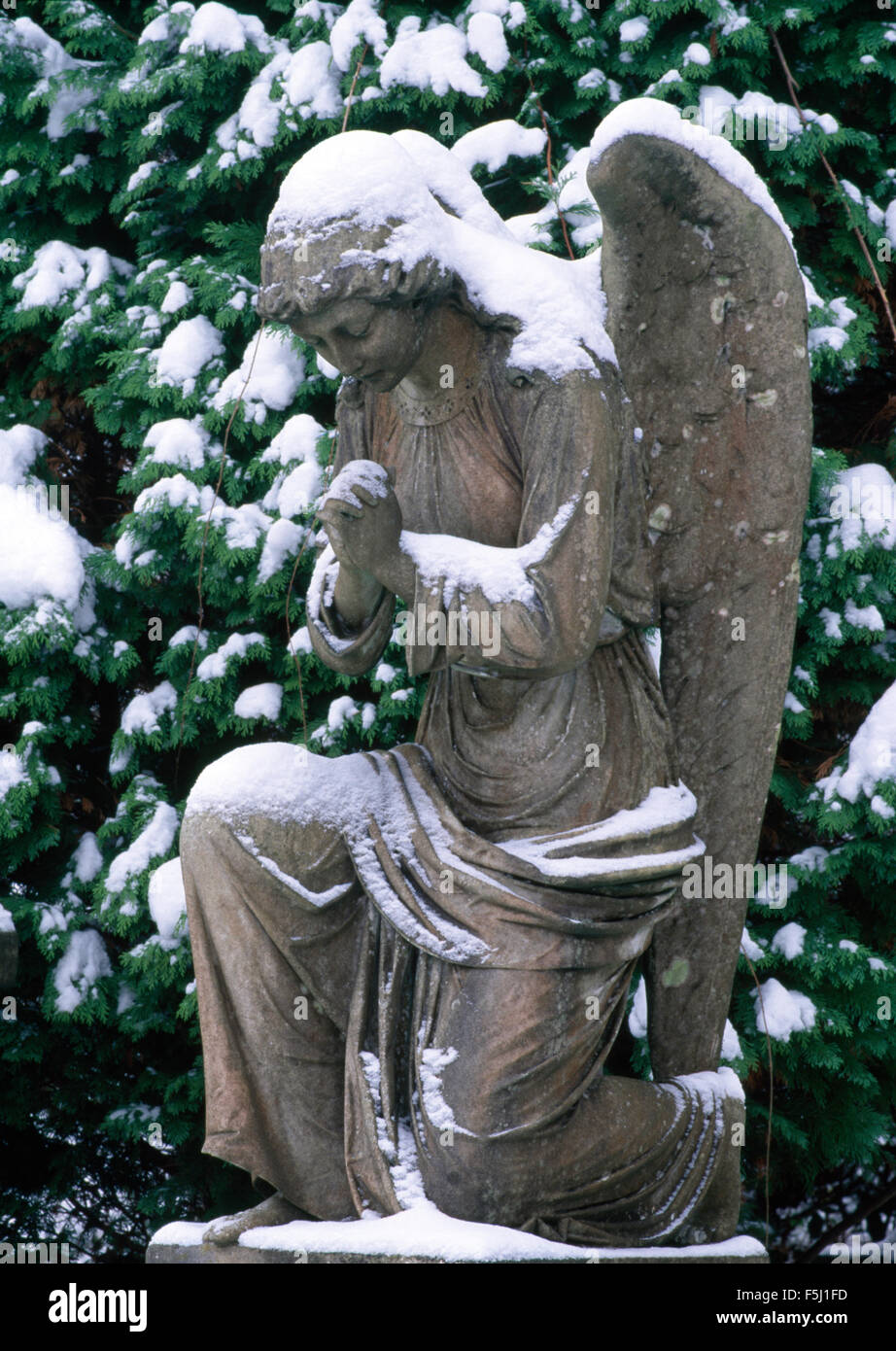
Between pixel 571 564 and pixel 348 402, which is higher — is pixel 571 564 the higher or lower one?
the lower one

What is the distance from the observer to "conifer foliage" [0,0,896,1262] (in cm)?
482

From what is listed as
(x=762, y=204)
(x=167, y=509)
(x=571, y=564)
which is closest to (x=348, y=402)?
(x=571, y=564)

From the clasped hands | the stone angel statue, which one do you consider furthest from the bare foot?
the clasped hands

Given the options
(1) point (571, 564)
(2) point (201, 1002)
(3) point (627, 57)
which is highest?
(3) point (627, 57)

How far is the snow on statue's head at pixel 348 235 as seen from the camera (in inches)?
113

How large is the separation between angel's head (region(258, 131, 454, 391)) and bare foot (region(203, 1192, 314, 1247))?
1438mm

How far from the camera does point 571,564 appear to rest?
2.99 m

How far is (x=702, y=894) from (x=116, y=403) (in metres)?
2.91

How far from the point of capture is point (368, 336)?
2.97m

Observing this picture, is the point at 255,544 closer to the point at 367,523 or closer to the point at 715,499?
the point at 715,499

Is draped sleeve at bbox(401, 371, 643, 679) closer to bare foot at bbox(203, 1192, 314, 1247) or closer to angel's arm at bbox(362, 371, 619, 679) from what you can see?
angel's arm at bbox(362, 371, 619, 679)

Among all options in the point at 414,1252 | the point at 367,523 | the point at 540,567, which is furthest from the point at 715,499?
the point at 414,1252
